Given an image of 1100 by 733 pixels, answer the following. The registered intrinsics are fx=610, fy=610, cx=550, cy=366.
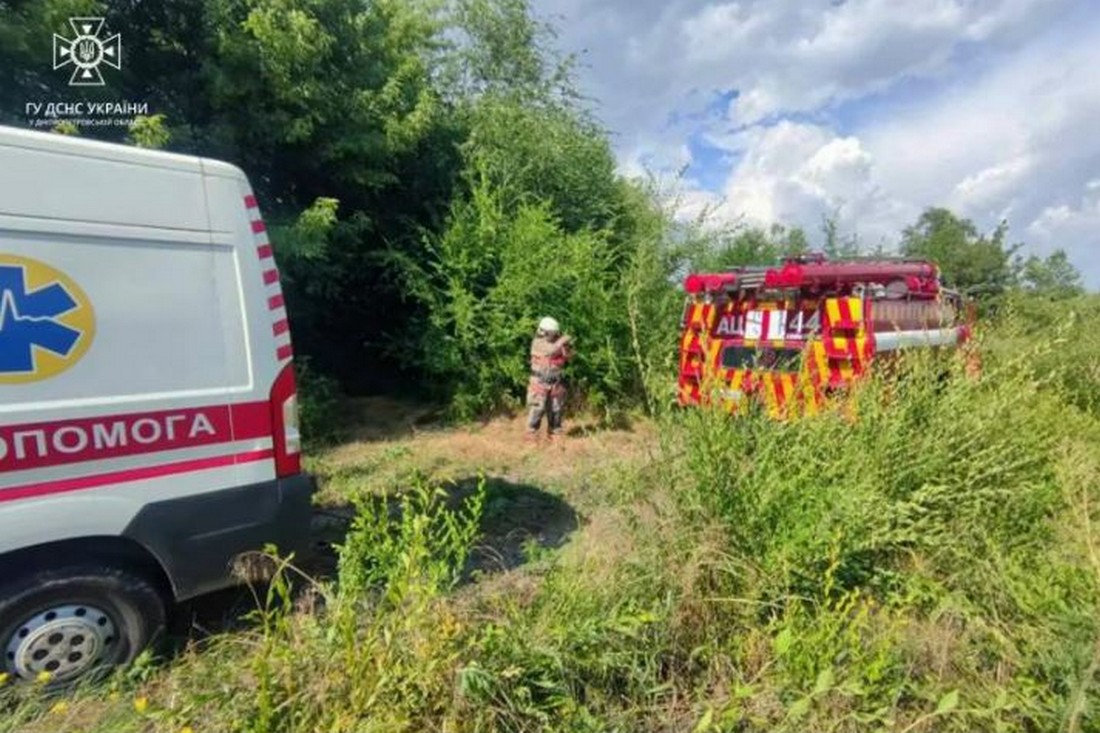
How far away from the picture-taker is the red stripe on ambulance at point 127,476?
2.35 meters

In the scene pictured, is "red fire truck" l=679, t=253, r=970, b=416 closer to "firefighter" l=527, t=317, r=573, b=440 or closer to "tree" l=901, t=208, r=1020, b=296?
"firefighter" l=527, t=317, r=573, b=440

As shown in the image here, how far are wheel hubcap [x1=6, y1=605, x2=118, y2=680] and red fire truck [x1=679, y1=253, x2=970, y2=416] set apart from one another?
362cm

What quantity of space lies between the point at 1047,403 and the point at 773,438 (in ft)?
9.30

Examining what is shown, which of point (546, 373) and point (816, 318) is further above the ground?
point (816, 318)

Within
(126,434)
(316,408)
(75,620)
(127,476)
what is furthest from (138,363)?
(316,408)

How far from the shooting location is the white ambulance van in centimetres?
236

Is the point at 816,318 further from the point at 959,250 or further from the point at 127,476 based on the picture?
the point at 959,250

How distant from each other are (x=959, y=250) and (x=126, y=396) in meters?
30.3

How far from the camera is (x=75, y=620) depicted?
251cm

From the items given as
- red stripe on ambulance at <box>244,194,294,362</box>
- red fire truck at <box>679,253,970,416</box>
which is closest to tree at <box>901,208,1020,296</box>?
red fire truck at <box>679,253,970,416</box>

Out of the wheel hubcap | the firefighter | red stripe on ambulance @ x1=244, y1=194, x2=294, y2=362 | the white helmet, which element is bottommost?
the wheel hubcap

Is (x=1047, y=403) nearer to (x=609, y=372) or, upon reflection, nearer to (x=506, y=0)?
(x=609, y=372)

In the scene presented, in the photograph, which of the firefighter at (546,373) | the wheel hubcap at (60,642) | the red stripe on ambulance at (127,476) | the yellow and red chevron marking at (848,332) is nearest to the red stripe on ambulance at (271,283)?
the red stripe on ambulance at (127,476)

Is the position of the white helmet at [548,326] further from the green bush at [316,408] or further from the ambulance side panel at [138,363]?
the ambulance side panel at [138,363]
